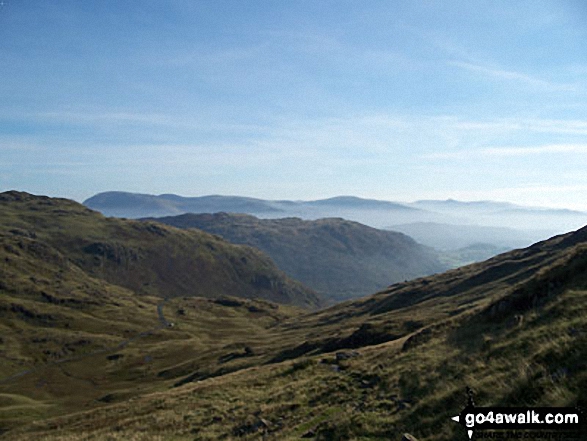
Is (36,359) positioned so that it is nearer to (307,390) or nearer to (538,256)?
(307,390)

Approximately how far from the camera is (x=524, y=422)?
1027cm

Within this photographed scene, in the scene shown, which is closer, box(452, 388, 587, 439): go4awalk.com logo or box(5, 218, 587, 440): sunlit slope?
box(452, 388, 587, 439): go4awalk.com logo

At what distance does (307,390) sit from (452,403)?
13895 mm

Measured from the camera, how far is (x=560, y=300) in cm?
2183

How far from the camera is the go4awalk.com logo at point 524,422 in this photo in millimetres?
9461

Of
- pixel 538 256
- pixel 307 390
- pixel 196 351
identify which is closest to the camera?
pixel 307 390

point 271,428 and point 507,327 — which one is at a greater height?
point 507,327

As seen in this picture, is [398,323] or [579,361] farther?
[398,323]

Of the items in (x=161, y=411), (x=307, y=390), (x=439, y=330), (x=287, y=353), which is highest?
(x=439, y=330)

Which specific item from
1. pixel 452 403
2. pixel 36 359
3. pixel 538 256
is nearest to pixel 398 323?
pixel 452 403

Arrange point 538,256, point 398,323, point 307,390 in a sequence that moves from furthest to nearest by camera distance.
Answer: point 538,256, point 398,323, point 307,390

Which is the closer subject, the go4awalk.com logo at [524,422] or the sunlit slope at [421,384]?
the go4awalk.com logo at [524,422]

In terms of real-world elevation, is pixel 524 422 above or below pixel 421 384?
above

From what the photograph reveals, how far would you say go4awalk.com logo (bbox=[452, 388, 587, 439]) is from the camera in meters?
9.46
